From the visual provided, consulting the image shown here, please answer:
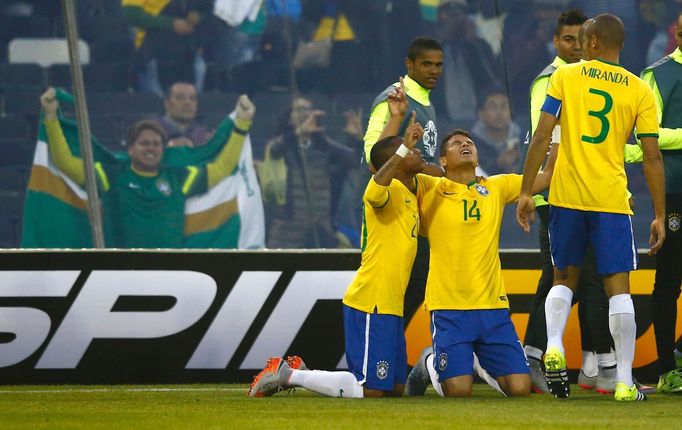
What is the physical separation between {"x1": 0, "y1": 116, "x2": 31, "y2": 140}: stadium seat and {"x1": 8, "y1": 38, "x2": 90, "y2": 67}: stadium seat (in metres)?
0.47

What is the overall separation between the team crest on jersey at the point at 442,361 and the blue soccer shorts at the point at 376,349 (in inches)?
6.7

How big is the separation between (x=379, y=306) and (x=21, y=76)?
417cm

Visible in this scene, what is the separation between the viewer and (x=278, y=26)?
994cm

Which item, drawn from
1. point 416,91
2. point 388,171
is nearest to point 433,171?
point 388,171

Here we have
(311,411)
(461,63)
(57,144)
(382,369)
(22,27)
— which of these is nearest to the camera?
(311,411)

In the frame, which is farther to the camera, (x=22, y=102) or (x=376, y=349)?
(x=22, y=102)

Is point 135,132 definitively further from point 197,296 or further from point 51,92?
point 197,296

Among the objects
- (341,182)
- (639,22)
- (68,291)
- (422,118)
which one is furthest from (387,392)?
(639,22)

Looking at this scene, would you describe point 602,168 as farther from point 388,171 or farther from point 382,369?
point 382,369

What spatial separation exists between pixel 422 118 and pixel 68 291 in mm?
2173

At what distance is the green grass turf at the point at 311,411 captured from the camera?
5.03m

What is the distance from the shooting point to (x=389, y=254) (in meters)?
6.36

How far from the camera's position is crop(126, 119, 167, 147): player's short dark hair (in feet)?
31.2

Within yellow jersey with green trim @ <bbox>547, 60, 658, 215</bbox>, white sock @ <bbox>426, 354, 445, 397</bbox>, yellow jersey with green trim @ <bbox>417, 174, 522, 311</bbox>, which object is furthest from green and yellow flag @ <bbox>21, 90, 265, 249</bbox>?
yellow jersey with green trim @ <bbox>547, 60, 658, 215</bbox>
